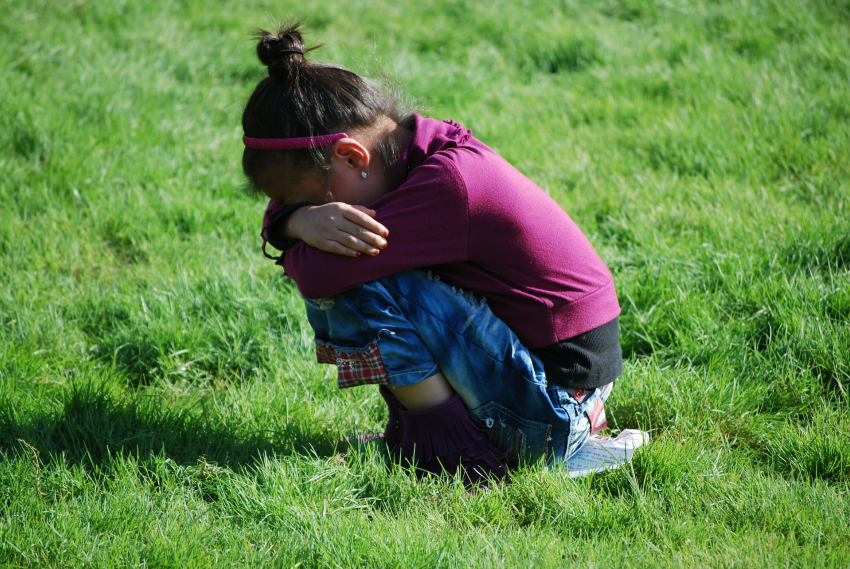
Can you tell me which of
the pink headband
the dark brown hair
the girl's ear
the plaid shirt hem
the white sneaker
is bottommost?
the white sneaker

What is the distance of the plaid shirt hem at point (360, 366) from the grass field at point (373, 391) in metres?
0.28

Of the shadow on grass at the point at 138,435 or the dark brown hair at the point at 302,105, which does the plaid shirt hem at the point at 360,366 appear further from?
the dark brown hair at the point at 302,105

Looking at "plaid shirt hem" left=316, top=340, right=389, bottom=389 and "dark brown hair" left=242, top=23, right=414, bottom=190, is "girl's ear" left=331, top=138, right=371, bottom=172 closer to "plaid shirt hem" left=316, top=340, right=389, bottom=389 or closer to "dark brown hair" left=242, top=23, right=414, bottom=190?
"dark brown hair" left=242, top=23, right=414, bottom=190

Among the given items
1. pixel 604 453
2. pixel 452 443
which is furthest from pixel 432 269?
pixel 604 453

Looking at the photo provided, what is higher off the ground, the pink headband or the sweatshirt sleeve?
the pink headband

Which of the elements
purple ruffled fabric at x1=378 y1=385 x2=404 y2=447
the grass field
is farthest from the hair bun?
purple ruffled fabric at x1=378 y1=385 x2=404 y2=447

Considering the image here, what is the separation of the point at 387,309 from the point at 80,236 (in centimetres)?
213

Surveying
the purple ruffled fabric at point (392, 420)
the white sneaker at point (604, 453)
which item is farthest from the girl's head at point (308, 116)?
the white sneaker at point (604, 453)

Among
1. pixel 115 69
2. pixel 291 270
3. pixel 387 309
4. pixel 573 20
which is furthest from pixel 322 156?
pixel 573 20

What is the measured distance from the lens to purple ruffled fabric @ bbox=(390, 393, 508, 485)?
2141mm

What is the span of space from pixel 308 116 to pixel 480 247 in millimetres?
630

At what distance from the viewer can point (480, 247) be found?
6.65ft

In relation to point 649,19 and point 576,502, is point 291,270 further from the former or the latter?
point 649,19

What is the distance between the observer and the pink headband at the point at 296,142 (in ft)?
6.70
